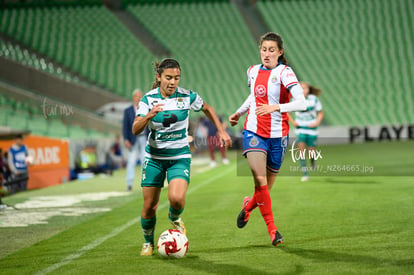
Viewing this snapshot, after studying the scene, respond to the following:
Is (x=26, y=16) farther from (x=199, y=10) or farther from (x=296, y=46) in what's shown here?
A: (x=296, y=46)

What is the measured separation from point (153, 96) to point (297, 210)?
4.26m

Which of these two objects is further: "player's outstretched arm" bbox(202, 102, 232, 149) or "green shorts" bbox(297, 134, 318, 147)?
"green shorts" bbox(297, 134, 318, 147)

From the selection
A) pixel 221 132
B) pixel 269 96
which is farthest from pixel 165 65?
pixel 269 96

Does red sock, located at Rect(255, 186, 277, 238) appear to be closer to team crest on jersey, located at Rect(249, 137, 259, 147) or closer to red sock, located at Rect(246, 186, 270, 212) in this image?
red sock, located at Rect(246, 186, 270, 212)

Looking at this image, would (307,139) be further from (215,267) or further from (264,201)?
(215,267)

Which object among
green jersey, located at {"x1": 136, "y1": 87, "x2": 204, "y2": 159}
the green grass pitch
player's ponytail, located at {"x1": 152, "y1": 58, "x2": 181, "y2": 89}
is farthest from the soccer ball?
player's ponytail, located at {"x1": 152, "y1": 58, "x2": 181, "y2": 89}

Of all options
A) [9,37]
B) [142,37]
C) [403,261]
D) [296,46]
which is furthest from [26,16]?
[403,261]

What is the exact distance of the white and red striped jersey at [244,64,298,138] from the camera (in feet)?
22.7

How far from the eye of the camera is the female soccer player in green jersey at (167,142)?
6.41 meters

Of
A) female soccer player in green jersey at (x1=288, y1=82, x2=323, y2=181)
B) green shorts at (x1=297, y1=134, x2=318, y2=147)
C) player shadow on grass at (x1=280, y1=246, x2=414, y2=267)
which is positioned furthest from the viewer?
green shorts at (x1=297, y1=134, x2=318, y2=147)

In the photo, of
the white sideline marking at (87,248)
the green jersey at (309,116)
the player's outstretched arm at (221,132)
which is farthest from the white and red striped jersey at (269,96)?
the green jersey at (309,116)

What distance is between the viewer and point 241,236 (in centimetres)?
754

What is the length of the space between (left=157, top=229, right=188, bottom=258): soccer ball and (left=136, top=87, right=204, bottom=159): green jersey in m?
0.85

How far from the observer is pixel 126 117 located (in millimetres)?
13719
